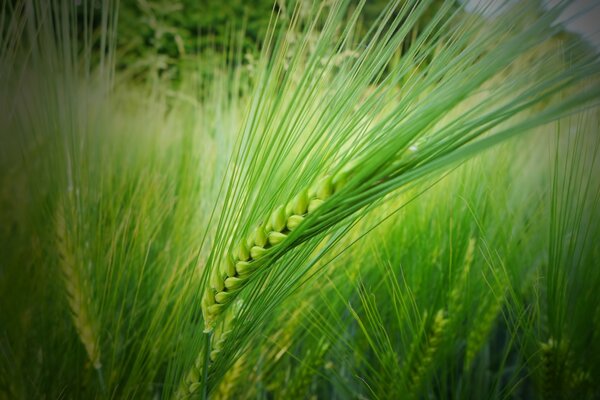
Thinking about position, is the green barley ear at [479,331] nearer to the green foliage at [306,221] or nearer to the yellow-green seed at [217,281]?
the green foliage at [306,221]

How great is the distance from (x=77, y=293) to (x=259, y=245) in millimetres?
258

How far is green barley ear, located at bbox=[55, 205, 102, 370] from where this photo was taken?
44 centimetres

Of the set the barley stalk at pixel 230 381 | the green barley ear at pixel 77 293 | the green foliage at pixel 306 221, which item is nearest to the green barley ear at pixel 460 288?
the green foliage at pixel 306 221

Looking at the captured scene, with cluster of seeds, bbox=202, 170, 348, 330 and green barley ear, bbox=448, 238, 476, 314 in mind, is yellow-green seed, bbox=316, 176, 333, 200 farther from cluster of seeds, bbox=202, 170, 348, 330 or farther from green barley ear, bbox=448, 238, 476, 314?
green barley ear, bbox=448, 238, 476, 314

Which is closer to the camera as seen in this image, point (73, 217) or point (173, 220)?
point (73, 217)

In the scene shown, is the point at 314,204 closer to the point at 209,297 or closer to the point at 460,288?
the point at 209,297

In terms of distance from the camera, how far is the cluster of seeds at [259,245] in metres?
0.29

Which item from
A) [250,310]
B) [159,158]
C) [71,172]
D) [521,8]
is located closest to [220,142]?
[159,158]

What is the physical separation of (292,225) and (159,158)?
542 mm

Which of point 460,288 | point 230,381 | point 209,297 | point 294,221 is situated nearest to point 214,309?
point 209,297

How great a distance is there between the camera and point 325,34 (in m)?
0.35

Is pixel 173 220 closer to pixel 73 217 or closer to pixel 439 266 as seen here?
pixel 73 217

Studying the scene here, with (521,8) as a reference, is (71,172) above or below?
below

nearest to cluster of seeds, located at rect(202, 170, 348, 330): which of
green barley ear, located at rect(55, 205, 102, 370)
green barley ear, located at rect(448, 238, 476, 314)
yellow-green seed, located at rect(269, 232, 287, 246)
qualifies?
yellow-green seed, located at rect(269, 232, 287, 246)
